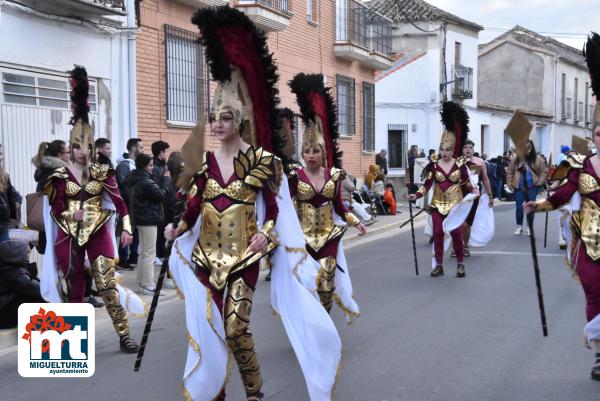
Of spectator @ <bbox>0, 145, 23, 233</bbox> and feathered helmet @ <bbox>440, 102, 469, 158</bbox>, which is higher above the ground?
feathered helmet @ <bbox>440, 102, 469, 158</bbox>

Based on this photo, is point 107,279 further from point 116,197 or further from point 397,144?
point 397,144

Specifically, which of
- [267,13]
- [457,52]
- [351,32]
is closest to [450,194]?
[267,13]

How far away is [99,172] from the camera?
6.98 meters

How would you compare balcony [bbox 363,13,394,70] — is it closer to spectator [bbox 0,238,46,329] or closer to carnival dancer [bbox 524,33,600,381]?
spectator [bbox 0,238,46,329]

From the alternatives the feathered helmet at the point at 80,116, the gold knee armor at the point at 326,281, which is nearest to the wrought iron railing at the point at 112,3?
the feathered helmet at the point at 80,116

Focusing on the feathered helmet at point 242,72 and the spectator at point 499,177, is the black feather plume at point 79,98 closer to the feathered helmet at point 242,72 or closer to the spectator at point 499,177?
the feathered helmet at point 242,72

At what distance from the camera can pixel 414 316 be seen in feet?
27.1

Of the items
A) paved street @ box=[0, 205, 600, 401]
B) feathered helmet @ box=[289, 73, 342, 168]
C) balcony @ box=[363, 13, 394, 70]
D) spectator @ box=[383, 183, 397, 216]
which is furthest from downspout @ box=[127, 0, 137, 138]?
balcony @ box=[363, 13, 394, 70]

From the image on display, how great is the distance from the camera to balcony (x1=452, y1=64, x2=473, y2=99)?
3572cm

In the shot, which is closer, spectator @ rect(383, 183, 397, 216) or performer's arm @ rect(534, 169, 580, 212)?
performer's arm @ rect(534, 169, 580, 212)

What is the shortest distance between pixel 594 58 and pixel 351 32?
19509 millimetres

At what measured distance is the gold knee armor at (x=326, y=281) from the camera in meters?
6.98

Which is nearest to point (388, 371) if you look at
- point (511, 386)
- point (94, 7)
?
point (511, 386)

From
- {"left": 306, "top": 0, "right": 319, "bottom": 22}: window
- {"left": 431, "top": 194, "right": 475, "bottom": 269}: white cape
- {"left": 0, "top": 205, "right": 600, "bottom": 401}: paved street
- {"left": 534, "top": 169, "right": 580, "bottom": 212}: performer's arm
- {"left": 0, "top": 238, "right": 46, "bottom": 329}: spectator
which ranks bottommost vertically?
{"left": 0, "top": 205, "right": 600, "bottom": 401}: paved street
